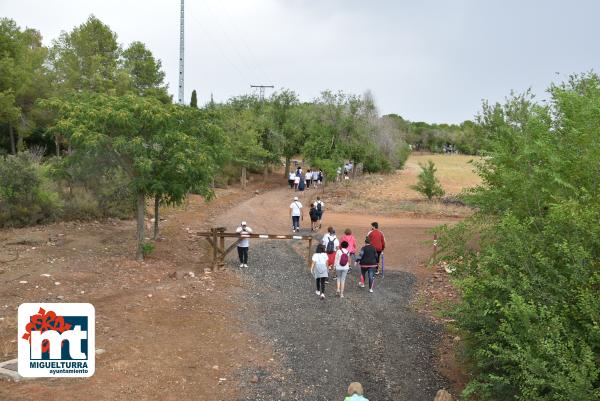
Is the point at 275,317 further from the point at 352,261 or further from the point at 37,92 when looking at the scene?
the point at 37,92

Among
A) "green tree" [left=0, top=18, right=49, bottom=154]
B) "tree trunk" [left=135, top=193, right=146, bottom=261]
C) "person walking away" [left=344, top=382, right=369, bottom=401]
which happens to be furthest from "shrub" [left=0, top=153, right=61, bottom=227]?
"person walking away" [left=344, top=382, right=369, bottom=401]

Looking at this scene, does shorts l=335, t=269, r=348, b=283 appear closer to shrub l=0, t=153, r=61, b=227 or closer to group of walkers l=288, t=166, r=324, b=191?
shrub l=0, t=153, r=61, b=227

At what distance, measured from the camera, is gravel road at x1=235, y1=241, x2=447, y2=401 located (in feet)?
27.7

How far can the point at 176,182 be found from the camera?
48.7 ft

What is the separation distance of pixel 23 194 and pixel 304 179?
20.7m

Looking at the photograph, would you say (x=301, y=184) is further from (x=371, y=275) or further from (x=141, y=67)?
(x=371, y=275)

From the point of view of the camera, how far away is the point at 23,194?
721 inches

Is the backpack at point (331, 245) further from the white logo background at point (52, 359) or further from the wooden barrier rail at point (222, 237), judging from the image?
the white logo background at point (52, 359)

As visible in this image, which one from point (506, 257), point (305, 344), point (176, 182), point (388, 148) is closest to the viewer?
point (506, 257)

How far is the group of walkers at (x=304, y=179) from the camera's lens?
35028 mm

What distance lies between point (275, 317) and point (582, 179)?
7024 millimetres

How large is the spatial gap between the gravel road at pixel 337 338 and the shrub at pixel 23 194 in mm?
9390

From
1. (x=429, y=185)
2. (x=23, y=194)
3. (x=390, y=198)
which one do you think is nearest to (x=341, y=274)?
(x=23, y=194)

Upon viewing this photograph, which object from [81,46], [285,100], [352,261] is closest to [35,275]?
[352,261]
